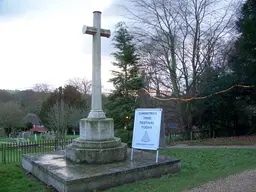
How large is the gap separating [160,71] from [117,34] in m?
4.80

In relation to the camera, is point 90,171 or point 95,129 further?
point 95,129

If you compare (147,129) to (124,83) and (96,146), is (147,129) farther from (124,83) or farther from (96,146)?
(124,83)

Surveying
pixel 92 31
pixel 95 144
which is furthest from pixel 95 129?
pixel 92 31

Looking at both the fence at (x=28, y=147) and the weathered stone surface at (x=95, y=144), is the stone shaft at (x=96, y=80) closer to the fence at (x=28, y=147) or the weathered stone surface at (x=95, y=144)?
the weathered stone surface at (x=95, y=144)

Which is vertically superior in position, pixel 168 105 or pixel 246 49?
pixel 246 49

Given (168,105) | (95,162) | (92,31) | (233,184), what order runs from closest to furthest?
1. (233,184)
2. (95,162)
3. (92,31)
4. (168,105)

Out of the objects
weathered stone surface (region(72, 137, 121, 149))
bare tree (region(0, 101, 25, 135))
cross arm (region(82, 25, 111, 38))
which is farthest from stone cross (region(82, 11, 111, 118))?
bare tree (region(0, 101, 25, 135))

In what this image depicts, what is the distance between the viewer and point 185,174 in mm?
8070

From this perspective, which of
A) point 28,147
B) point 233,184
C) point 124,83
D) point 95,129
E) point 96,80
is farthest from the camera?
point 124,83

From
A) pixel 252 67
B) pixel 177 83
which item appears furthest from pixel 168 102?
pixel 252 67

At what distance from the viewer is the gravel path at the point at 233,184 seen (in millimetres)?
5453

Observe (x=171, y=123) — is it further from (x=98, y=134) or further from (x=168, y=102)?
(x=98, y=134)

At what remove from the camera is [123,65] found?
19.5 meters

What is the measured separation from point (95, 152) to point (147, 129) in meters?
1.88
